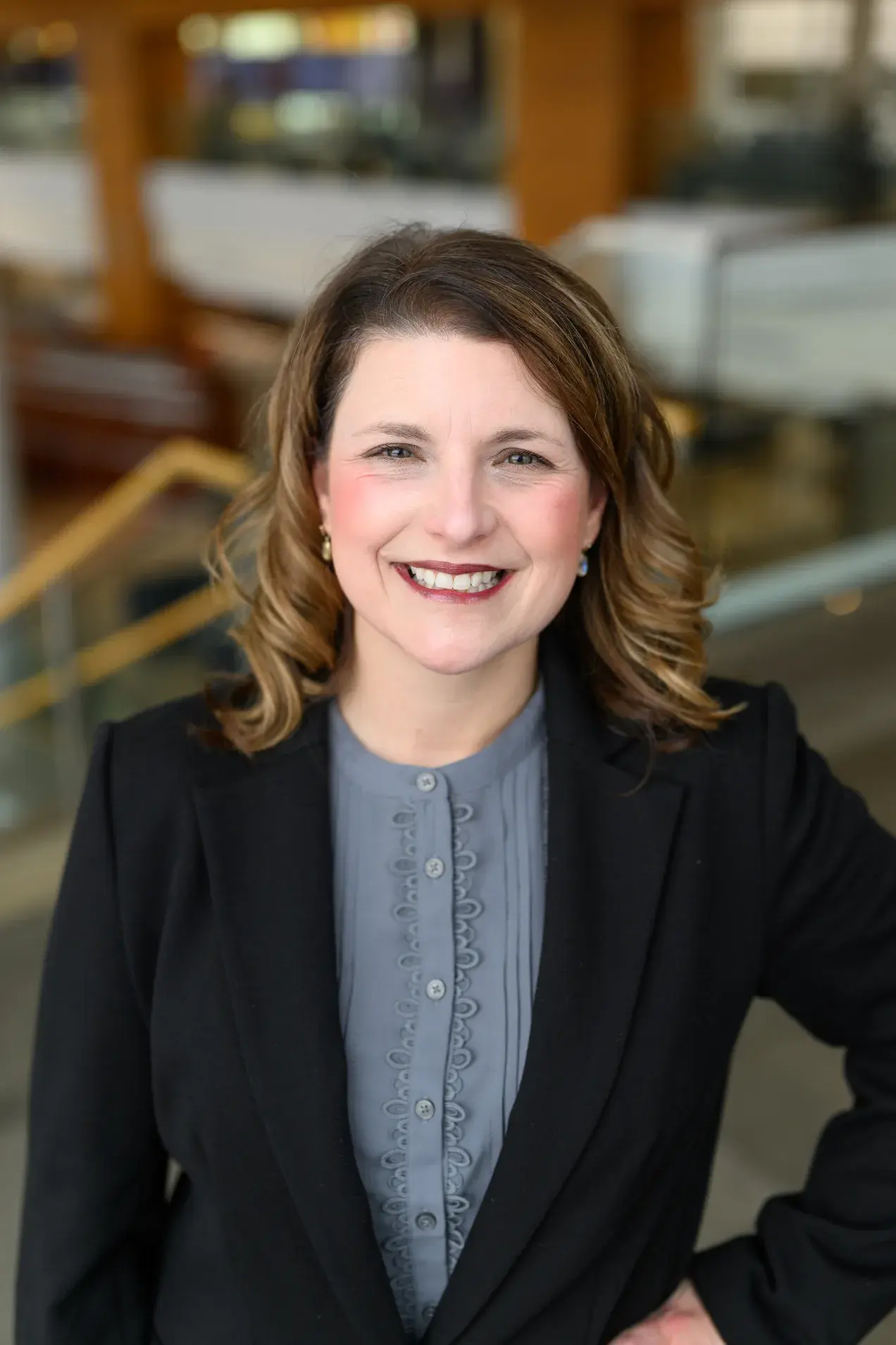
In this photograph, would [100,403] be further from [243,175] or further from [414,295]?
[414,295]

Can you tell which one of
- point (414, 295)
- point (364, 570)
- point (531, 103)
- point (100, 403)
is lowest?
point (100, 403)

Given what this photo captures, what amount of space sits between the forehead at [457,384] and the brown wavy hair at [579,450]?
0.04ft

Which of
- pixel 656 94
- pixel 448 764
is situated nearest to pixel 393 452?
pixel 448 764

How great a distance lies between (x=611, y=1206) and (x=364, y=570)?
666mm

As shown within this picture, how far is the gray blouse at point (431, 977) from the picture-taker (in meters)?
1.42

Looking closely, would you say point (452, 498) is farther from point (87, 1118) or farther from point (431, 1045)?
point (87, 1118)

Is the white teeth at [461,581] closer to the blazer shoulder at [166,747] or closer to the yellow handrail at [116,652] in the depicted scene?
the blazer shoulder at [166,747]

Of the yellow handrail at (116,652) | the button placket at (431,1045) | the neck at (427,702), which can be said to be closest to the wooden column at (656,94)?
the yellow handrail at (116,652)

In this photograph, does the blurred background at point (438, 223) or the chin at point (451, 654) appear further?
the blurred background at point (438, 223)

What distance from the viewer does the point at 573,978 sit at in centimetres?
140

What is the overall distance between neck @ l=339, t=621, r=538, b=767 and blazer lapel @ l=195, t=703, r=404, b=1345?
0.10 metres

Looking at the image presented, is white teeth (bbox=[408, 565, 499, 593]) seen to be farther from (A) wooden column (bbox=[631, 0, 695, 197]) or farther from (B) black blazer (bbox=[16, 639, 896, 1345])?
(A) wooden column (bbox=[631, 0, 695, 197])

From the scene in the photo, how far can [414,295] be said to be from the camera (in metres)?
1.30

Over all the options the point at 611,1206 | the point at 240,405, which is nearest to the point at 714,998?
the point at 611,1206
